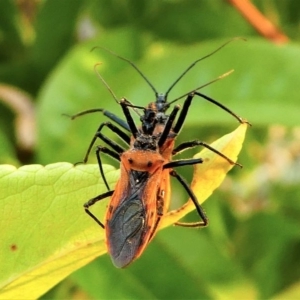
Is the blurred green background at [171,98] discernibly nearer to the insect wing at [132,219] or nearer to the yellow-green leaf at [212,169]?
the insect wing at [132,219]

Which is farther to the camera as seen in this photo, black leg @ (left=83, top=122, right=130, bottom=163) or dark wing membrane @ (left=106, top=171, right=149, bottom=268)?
black leg @ (left=83, top=122, right=130, bottom=163)

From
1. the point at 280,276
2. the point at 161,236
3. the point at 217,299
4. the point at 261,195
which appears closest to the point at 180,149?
the point at 161,236

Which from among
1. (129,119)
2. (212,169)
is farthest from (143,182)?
(212,169)

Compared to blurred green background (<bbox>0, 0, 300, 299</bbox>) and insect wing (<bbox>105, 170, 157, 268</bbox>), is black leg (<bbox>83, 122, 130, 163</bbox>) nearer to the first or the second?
blurred green background (<bbox>0, 0, 300, 299</bbox>)

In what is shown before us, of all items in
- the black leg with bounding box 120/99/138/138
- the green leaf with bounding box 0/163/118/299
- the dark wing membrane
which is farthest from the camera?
the black leg with bounding box 120/99/138/138

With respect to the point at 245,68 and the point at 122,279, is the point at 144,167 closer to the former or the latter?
the point at 122,279

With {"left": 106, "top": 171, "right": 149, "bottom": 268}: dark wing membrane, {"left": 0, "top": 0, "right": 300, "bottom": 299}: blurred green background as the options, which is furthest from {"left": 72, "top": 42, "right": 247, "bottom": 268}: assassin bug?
{"left": 0, "top": 0, "right": 300, "bottom": 299}: blurred green background

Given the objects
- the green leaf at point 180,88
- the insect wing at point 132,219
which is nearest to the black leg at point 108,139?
the green leaf at point 180,88
